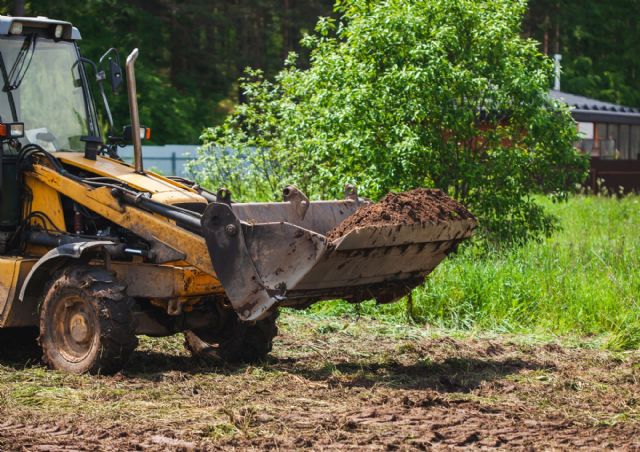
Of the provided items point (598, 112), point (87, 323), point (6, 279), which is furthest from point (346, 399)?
point (598, 112)

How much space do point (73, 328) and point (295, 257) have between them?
188 centimetres

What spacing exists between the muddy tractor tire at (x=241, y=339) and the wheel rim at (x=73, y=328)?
1.13 metres

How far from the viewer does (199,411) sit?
6.92 meters

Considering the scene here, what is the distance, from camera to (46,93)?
9.17m

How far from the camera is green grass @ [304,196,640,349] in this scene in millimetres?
10492

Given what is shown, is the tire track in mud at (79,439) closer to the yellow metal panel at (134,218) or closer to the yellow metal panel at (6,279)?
the yellow metal panel at (134,218)

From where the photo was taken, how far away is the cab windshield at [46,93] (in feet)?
29.3

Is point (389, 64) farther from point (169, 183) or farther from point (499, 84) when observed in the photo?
point (169, 183)

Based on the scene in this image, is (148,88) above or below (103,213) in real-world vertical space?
above

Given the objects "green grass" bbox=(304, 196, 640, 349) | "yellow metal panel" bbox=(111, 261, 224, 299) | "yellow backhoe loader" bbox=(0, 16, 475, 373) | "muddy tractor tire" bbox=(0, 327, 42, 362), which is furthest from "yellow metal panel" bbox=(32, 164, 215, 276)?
"green grass" bbox=(304, 196, 640, 349)

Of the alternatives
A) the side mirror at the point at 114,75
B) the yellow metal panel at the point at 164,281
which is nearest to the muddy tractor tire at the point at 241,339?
the yellow metal panel at the point at 164,281

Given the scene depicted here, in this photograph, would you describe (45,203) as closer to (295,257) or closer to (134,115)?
(134,115)

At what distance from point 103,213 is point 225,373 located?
59.8 inches

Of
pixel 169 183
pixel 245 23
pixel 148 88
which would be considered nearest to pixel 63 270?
pixel 169 183
